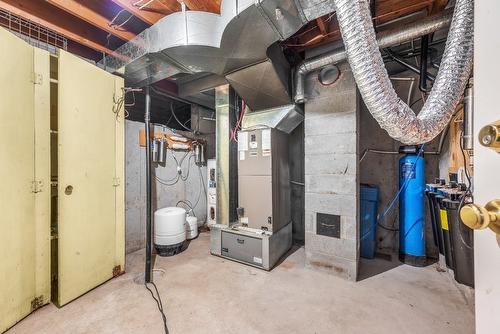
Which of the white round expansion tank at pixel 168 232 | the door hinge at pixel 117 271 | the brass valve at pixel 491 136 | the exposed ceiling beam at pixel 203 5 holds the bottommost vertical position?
the door hinge at pixel 117 271

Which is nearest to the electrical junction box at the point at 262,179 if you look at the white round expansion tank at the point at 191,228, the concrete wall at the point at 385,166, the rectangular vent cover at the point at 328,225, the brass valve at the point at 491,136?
the rectangular vent cover at the point at 328,225

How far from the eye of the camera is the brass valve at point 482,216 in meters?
0.40

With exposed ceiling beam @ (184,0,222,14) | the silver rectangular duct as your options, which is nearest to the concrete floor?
the silver rectangular duct

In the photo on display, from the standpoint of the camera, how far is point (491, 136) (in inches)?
16.5

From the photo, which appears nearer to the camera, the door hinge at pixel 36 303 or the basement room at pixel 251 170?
the basement room at pixel 251 170

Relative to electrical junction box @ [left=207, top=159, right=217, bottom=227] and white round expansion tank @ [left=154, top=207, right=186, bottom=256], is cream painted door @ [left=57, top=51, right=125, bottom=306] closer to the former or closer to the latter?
white round expansion tank @ [left=154, top=207, right=186, bottom=256]

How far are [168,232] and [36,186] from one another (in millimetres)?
1397

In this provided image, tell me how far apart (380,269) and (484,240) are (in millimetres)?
2221

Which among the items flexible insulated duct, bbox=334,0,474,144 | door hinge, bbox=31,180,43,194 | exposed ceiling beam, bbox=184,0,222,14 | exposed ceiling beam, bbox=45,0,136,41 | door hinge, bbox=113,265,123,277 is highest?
exposed ceiling beam, bbox=184,0,222,14

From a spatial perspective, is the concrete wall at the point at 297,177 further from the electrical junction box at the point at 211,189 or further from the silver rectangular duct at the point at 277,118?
the electrical junction box at the point at 211,189

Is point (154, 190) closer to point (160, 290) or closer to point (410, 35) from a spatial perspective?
point (160, 290)

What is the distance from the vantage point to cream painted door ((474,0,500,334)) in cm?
47

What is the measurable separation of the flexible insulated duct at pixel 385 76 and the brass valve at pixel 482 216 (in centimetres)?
87

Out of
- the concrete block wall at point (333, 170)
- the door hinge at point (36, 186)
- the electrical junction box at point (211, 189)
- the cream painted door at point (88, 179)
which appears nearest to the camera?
the door hinge at point (36, 186)
